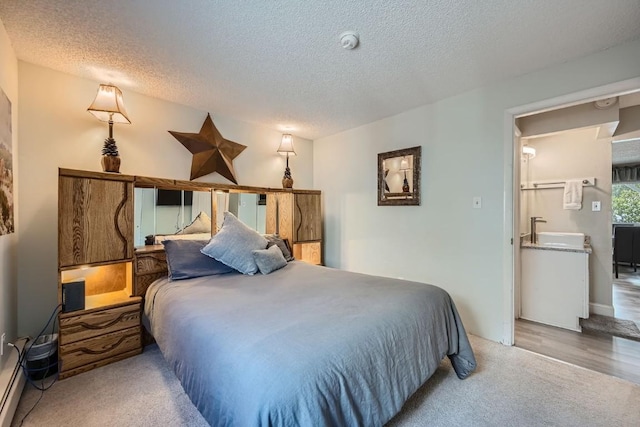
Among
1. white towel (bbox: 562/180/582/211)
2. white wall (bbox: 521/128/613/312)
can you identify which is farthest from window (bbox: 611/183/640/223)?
white towel (bbox: 562/180/582/211)

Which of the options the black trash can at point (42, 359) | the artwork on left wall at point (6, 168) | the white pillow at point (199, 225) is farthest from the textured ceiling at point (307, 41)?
the black trash can at point (42, 359)

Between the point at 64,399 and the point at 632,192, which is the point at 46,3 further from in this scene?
the point at 632,192

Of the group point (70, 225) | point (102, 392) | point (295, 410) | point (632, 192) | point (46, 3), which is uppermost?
point (46, 3)

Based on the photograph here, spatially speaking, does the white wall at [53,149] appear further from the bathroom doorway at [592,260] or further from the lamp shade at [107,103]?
the bathroom doorway at [592,260]

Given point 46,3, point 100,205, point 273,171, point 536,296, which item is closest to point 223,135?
point 273,171

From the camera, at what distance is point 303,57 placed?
2049mm

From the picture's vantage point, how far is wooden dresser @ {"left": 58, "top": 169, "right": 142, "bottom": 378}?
76.2 inches

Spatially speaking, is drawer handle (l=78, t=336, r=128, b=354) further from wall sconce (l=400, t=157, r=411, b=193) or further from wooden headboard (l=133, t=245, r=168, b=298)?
wall sconce (l=400, t=157, r=411, b=193)

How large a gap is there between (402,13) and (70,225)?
9.06 feet

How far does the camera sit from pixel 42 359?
73.6 inches

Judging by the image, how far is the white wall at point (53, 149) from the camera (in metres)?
2.14

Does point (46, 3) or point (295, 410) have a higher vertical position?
point (46, 3)

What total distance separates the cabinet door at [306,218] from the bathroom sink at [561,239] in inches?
115

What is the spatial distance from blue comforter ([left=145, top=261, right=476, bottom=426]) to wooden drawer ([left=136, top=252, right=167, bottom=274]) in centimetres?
36
